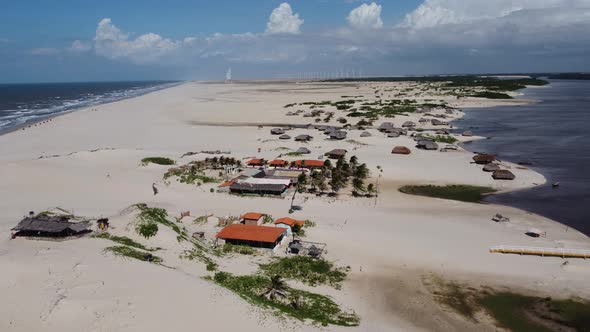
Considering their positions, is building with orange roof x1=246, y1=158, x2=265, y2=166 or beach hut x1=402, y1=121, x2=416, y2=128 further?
beach hut x1=402, y1=121, x2=416, y2=128

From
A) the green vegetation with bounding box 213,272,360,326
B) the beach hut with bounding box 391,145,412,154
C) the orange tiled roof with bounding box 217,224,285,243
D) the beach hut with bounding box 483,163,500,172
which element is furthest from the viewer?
the beach hut with bounding box 391,145,412,154

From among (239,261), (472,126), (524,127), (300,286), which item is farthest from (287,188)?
(524,127)

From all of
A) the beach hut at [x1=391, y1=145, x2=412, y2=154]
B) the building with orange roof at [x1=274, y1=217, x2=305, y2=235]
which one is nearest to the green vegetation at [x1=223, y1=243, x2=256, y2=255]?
the building with orange roof at [x1=274, y1=217, x2=305, y2=235]

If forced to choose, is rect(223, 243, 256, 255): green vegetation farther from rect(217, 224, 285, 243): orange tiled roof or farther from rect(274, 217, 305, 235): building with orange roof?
rect(274, 217, 305, 235): building with orange roof

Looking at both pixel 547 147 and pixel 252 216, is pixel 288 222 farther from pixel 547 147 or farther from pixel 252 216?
pixel 547 147

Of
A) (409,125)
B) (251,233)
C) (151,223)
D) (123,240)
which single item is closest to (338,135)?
(409,125)

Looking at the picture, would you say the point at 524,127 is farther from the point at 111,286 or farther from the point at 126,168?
the point at 111,286
